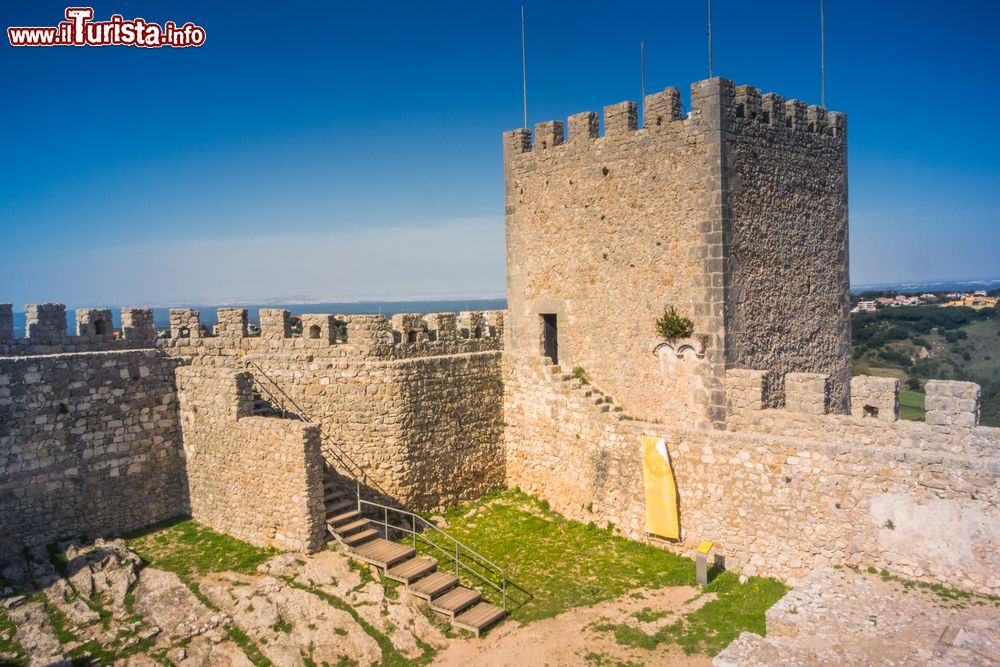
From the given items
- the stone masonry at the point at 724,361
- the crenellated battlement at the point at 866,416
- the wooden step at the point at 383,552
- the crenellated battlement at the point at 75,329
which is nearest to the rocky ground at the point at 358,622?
the wooden step at the point at 383,552

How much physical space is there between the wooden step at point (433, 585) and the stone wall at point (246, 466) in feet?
6.77

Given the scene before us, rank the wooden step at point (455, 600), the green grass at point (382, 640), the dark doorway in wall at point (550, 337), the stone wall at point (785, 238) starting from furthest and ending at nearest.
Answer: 1. the dark doorway in wall at point (550, 337)
2. the stone wall at point (785, 238)
3. the wooden step at point (455, 600)
4. the green grass at point (382, 640)

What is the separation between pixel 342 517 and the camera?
40.6 ft

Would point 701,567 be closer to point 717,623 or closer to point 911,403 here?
point 717,623

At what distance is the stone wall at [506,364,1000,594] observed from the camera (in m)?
9.29

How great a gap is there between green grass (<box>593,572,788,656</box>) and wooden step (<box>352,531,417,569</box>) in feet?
11.5

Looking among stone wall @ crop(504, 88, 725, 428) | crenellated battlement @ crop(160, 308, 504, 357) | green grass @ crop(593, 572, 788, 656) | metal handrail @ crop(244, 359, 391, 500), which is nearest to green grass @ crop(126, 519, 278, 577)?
metal handrail @ crop(244, 359, 391, 500)

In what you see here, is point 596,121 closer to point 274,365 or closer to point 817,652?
point 274,365

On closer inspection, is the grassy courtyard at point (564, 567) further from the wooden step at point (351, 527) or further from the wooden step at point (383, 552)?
the wooden step at point (383, 552)

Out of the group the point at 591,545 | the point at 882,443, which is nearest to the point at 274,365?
the point at 591,545

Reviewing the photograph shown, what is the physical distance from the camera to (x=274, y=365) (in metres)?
13.9

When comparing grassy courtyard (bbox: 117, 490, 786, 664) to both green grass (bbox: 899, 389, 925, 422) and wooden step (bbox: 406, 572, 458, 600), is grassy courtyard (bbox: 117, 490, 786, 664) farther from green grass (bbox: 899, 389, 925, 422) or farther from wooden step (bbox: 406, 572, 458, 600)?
green grass (bbox: 899, 389, 925, 422)

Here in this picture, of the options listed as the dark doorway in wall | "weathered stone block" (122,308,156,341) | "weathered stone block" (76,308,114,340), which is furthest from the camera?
the dark doorway in wall

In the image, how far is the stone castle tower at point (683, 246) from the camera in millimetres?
12359
